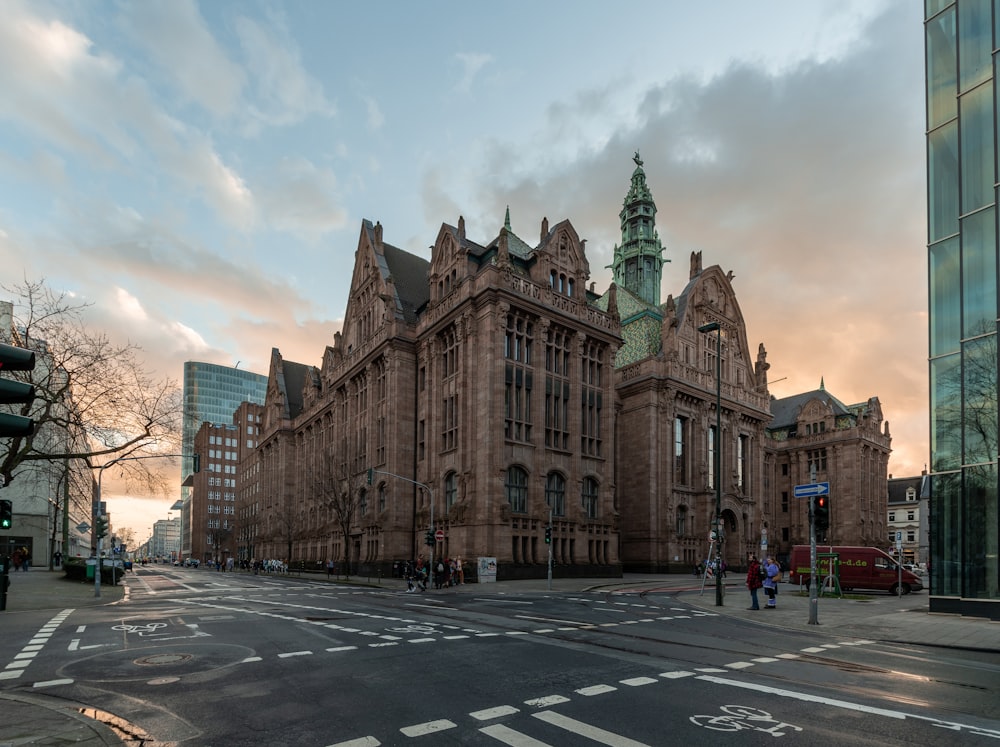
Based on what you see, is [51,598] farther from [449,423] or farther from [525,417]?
[525,417]

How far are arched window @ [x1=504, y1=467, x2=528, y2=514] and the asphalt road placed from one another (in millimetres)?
27702

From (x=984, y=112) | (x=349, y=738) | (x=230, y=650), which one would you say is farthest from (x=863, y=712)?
(x=984, y=112)

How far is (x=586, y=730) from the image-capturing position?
25.8 ft

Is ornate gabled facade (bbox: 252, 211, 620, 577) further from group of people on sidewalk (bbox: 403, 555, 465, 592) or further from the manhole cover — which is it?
the manhole cover

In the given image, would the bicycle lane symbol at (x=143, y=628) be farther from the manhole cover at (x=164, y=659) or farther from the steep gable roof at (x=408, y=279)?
the steep gable roof at (x=408, y=279)

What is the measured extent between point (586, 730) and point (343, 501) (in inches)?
1972

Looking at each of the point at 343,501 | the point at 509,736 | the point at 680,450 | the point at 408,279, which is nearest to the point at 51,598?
the point at 509,736

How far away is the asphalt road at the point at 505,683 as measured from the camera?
7.89 meters

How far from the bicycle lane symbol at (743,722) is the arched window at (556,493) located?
132ft

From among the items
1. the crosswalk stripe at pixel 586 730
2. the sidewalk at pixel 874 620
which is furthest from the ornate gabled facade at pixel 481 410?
the crosswalk stripe at pixel 586 730

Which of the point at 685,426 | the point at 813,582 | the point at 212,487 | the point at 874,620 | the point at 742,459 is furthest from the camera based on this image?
the point at 212,487

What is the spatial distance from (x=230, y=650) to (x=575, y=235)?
45485mm

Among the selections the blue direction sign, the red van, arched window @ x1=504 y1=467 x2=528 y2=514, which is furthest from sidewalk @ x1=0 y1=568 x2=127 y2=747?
arched window @ x1=504 y1=467 x2=528 y2=514

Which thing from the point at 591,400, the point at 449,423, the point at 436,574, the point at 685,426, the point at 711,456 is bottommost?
the point at 436,574
